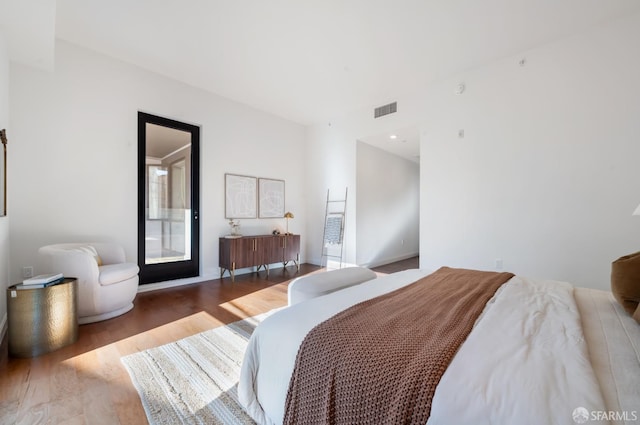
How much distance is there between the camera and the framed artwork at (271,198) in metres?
5.24

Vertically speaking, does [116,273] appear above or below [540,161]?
below

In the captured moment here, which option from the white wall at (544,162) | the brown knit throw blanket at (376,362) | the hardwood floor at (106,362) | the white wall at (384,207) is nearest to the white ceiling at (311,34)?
the white wall at (544,162)

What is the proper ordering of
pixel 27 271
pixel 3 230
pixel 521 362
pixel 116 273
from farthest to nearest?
pixel 27 271, pixel 116 273, pixel 3 230, pixel 521 362

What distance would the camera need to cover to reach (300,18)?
9.38 ft

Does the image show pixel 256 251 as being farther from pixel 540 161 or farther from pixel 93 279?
pixel 540 161

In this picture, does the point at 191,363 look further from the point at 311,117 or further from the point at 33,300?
the point at 311,117

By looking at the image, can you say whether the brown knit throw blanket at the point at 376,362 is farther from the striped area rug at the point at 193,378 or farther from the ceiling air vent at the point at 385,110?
the ceiling air vent at the point at 385,110

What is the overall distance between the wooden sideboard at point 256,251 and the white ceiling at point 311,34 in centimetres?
247

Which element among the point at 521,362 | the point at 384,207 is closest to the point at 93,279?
the point at 521,362

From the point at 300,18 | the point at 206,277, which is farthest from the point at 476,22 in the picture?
the point at 206,277

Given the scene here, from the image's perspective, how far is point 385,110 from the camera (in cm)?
480

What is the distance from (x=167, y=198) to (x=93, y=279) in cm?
178

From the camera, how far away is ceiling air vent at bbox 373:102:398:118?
469 centimetres

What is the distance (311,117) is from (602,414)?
18.4ft
